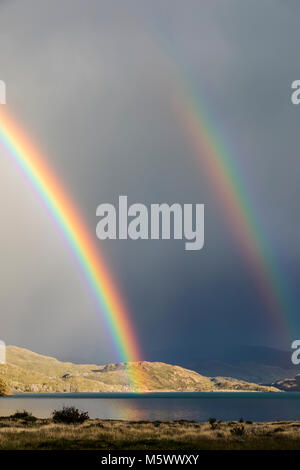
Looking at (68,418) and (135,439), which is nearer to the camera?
(135,439)

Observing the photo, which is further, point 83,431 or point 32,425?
point 32,425

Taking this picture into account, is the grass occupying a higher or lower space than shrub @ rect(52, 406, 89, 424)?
higher

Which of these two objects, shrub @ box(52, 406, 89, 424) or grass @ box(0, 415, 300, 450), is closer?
grass @ box(0, 415, 300, 450)

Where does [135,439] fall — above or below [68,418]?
above

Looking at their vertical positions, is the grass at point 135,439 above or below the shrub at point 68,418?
above

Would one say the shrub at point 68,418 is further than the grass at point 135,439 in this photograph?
Yes
